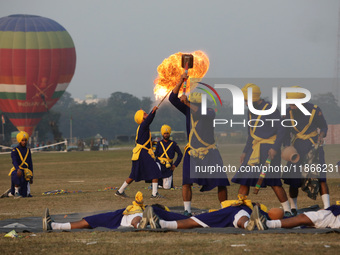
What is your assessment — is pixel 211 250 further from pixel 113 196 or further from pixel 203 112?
pixel 113 196

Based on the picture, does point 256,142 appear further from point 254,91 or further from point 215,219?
point 215,219

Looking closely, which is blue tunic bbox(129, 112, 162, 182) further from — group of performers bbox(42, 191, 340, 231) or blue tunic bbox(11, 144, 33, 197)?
group of performers bbox(42, 191, 340, 231)

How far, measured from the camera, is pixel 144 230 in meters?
12.6

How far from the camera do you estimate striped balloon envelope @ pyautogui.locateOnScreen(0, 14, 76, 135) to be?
88375 millimetres

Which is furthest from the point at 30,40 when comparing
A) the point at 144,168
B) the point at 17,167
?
the point at 144,168

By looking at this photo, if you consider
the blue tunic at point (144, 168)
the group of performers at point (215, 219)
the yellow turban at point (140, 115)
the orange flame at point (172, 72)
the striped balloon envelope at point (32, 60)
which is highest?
the striped balloon envelope at point (32, 60)

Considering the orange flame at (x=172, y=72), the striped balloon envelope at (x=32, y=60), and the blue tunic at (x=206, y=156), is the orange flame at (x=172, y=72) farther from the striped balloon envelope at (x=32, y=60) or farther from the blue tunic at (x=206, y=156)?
the striped balloon envelope at (x=32, y=60)

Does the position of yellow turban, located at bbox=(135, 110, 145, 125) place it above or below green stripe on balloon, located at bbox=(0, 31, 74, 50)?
below

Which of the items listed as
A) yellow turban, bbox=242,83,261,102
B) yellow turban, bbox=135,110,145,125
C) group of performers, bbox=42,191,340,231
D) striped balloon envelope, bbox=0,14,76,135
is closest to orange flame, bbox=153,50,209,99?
yellow turban, bbox=135,110,145,125

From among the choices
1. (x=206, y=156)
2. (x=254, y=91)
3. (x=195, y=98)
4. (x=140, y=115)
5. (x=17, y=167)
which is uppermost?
(x=254, y=91)

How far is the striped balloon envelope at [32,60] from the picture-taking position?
88.4 meters

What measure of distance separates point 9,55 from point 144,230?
7894cm

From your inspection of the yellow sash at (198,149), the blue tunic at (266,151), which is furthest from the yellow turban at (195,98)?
the blue tunic at (266,151)

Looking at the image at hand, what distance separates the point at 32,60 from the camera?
88.4 m
